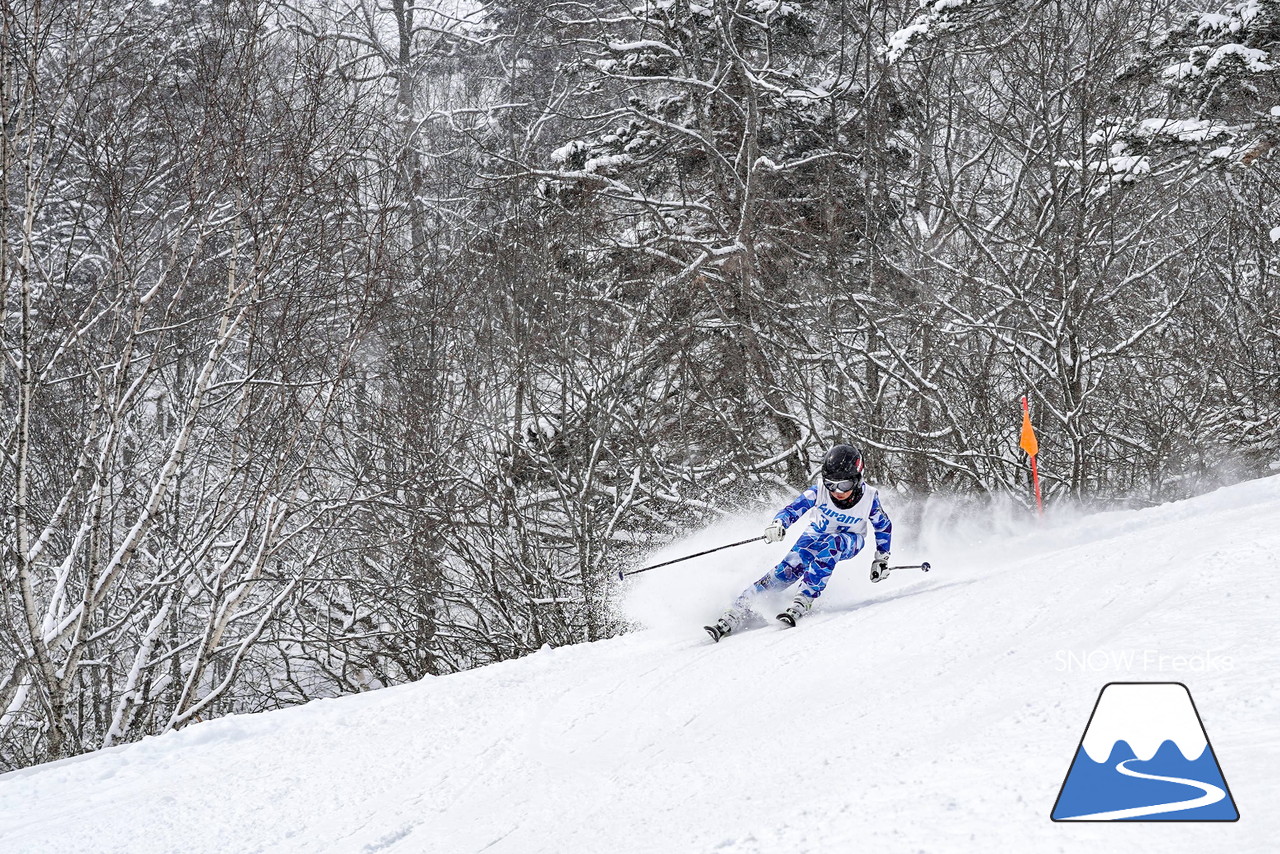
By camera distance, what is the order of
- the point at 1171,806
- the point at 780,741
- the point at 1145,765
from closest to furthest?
the point at 1171,806
the point at 1145,765
the point at 780,741

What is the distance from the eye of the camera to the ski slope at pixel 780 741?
2779 mm

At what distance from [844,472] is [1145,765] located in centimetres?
450

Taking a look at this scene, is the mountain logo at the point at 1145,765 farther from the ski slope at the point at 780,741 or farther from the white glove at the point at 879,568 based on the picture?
the white glove at the point at 879,568

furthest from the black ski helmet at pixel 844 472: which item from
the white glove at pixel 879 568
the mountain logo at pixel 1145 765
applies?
the mountain logo at pixel 1145 765

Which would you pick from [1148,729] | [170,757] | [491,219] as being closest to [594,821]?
[1148,729]

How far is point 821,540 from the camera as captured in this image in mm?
7176

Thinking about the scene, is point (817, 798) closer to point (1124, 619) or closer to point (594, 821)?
point (594, 821)

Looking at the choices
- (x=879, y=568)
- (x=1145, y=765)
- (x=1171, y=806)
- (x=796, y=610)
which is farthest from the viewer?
(x=879, y=568)

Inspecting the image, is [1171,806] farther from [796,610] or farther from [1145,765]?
[796,610]

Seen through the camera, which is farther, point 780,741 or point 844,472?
point 844,472

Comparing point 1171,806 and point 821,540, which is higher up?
point 1171,806

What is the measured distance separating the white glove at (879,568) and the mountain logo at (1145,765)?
391 cm

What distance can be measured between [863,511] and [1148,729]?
4406mm

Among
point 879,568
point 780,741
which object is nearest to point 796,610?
point 879,568
